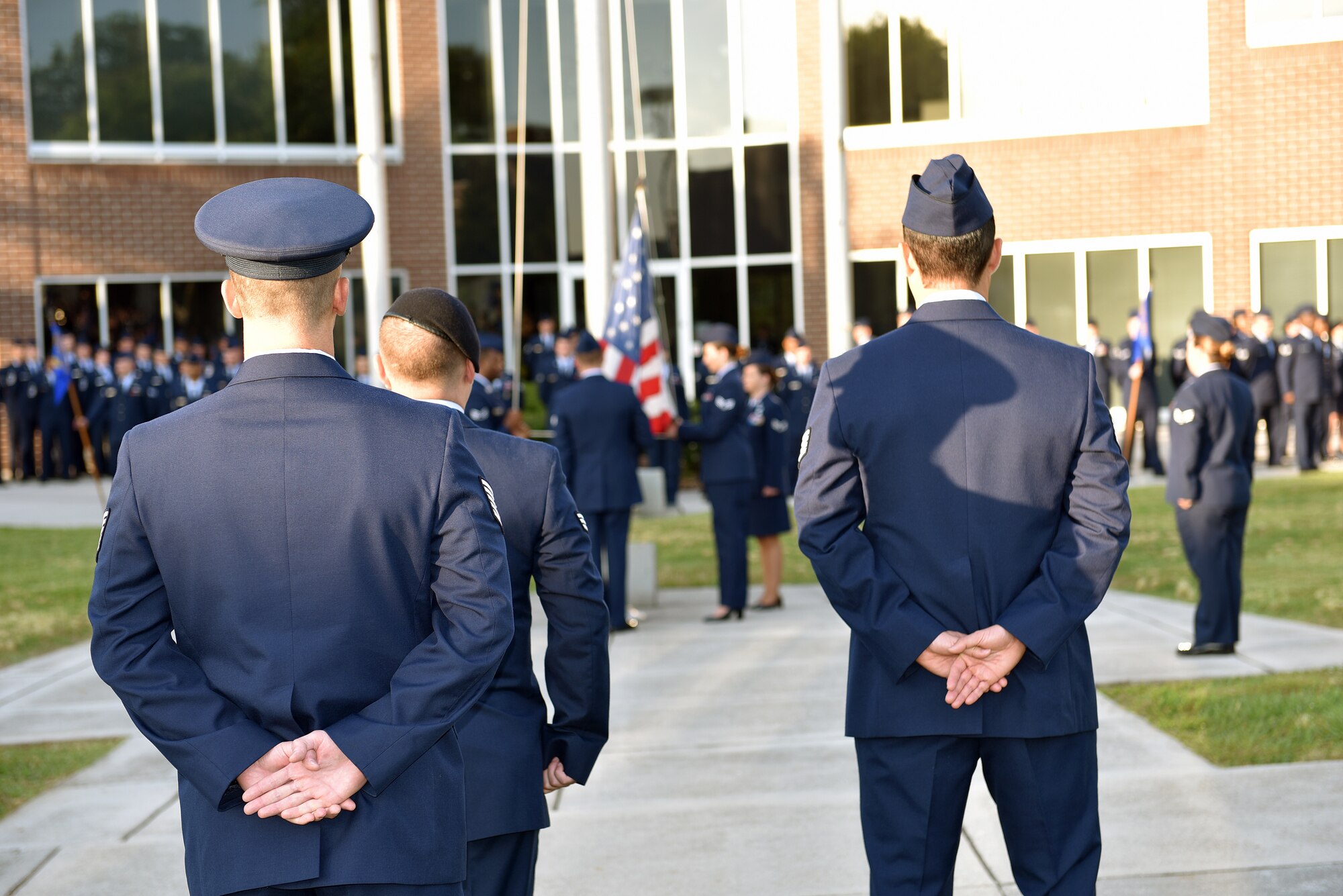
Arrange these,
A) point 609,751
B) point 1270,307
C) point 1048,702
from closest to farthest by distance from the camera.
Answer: point 1048,702
point 609,751
point 1270,307

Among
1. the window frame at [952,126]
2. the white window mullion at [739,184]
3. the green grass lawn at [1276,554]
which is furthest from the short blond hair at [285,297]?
the white window mullion at [739,184]

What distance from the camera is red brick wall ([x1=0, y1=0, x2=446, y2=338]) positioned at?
874 inches

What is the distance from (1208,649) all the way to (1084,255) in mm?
14834

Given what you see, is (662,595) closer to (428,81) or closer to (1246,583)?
(1246,583)

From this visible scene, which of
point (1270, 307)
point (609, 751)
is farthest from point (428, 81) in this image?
point (609, 751)

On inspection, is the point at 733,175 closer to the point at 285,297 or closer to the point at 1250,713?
the point at 1250,713

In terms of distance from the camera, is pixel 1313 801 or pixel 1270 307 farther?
pixel 1270 307

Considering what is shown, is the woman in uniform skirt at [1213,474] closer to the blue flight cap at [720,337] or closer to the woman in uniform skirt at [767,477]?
the woman in uniform skirt at [767,477]

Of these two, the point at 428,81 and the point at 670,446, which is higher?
the point at 428,81

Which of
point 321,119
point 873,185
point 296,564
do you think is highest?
point 321,119

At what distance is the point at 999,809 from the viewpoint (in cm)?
309

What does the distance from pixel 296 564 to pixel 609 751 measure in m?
4.16

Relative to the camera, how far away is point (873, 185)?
73.9 feet

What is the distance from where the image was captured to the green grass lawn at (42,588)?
9.73 meters
